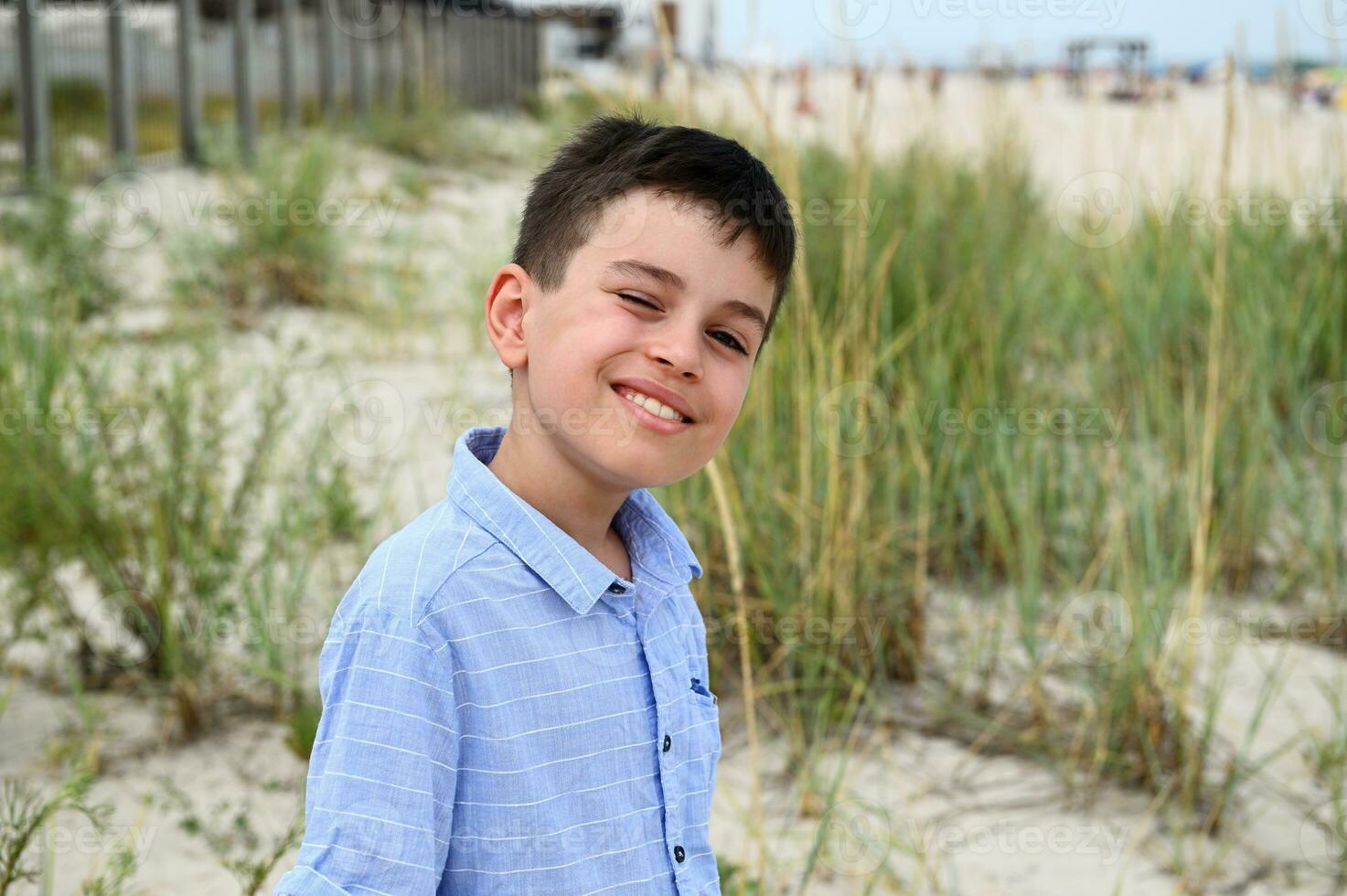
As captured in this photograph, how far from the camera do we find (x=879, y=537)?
2.57m

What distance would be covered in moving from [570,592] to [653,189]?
0.98 feet

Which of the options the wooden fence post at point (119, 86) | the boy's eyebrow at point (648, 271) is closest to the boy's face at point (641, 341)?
the boy's eyebrow at point (648, 271)

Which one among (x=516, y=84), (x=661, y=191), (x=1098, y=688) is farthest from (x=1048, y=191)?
(x=516, y=84)

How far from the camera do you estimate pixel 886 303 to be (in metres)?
3.15

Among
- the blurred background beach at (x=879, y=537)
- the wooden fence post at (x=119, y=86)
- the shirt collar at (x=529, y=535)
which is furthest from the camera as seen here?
the wooden fence post at (x=119, y=86)

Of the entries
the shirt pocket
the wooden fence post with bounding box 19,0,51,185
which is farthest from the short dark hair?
the wooden fence post with bounding box 19,0,51,185

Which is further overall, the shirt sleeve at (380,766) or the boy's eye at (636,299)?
the boy's eye at (636,299)

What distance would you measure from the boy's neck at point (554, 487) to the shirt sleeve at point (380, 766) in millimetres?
164

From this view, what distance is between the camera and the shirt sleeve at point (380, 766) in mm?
816

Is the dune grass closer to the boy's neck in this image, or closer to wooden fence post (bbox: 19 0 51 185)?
the boy's neck

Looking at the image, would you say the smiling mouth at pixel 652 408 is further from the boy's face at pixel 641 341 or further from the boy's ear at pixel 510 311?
the boy's ear at pixel 510 311

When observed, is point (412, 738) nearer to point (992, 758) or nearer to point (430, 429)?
point (992, 758)

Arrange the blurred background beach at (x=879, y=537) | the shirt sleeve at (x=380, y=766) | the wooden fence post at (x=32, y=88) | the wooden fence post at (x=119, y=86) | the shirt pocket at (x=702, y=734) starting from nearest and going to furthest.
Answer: the shirt sleeve at (x=380, y=766) < the shirt pocket at (x=702, y=734) < the blurred background beach at (x=879, y=537) < the wooden fence post at (x=32, y=88) < the wooden fence post at (x=119, y=86)

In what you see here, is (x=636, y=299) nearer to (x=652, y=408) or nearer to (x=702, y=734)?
(x=652, y=408)
